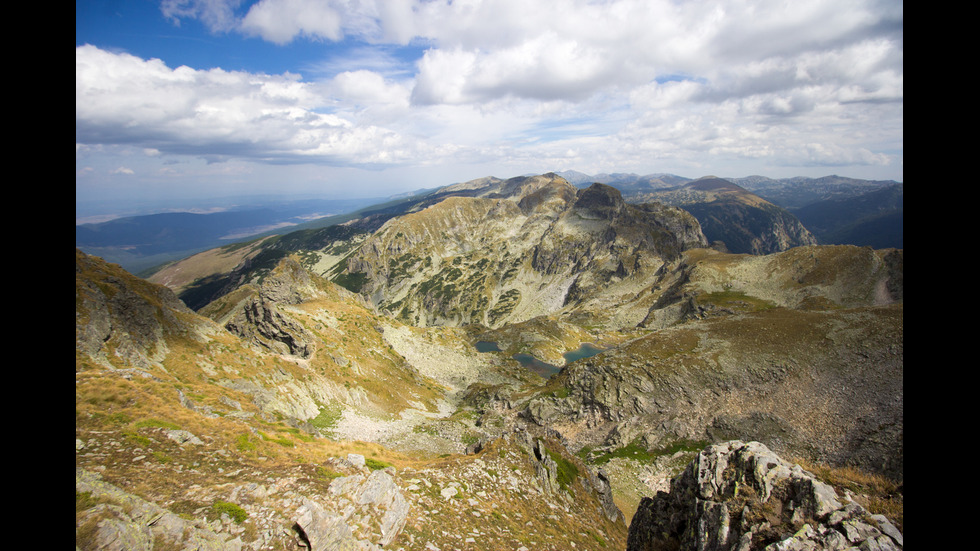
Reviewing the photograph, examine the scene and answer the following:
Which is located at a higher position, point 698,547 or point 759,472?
point 759,472

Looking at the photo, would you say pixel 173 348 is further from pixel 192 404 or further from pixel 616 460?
pixel 616 460

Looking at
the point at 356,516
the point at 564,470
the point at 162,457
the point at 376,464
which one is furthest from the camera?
the point at 564,470

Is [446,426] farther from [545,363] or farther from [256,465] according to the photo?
[545,363]

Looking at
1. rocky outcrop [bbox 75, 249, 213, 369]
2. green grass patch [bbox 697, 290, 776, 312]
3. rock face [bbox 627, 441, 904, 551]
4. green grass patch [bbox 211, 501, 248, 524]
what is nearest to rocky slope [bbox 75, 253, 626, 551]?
green grass patch [bbox 211, 501, 248, 524]

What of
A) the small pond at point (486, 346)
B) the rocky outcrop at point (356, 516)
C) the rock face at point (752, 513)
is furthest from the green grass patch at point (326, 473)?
the small pond at point (486, 346)

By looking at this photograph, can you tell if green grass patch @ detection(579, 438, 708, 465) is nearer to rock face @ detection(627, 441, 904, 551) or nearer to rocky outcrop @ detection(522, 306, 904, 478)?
rocky outcrop @ detection(522, 306, 904, 478)

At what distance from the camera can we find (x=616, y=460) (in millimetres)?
48094

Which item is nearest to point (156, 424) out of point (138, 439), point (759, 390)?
point (138, 439)

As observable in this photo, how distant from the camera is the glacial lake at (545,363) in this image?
112 meters

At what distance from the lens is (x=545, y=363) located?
117 m

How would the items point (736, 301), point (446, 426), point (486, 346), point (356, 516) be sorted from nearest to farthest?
point (356, 516) < point (446, 426) < point (736, 301) < point (486, 346)

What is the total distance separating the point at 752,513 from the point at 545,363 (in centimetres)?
10626


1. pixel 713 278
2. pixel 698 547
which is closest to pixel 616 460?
pixel 698 547
